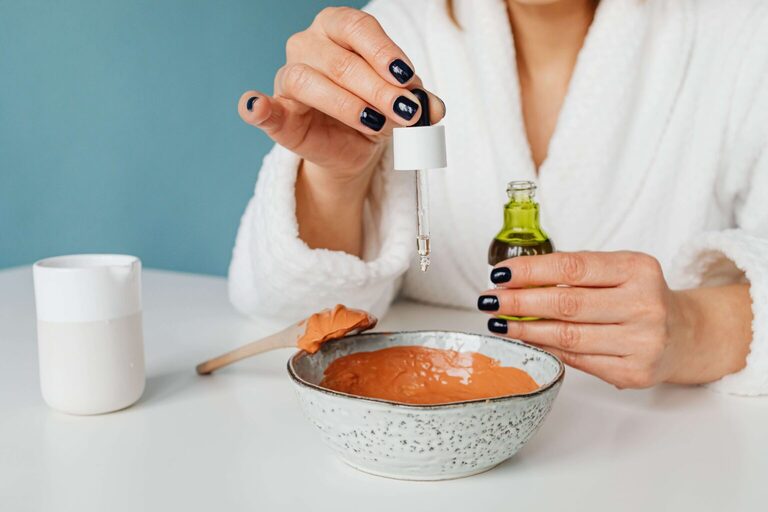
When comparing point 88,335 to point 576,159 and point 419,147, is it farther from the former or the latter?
point 576,159

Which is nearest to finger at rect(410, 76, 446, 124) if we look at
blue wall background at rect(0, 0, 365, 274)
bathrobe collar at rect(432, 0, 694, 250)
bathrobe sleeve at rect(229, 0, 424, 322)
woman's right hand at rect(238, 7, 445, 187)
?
woman's right hand at rect(238, 7, 445, 187)

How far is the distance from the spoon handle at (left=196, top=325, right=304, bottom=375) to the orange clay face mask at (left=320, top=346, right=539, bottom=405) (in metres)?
0.09

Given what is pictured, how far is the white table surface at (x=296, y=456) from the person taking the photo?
659mm

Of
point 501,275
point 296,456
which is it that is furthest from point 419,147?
point 296,456

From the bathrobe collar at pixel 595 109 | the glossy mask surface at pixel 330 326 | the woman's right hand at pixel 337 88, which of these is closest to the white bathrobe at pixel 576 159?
the bathrobe collar at pixel 595 109

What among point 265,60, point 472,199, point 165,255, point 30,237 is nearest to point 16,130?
point 30,237

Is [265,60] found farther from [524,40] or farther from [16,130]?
[524,40]

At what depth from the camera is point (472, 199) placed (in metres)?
1.32

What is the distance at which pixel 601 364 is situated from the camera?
86 centimetres

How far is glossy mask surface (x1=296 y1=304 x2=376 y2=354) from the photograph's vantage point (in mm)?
792

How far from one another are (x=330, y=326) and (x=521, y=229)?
315 millimetres

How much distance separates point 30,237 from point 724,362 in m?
1.75

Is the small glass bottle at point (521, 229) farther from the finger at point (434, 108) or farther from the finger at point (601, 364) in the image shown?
the finger at point (434, 108)

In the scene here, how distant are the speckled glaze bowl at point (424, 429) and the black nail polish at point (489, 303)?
0.13m
